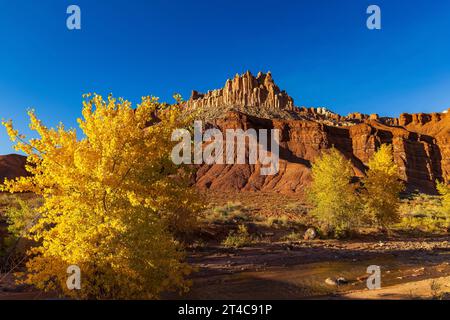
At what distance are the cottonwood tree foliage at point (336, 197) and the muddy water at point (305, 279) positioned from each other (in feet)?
22.2

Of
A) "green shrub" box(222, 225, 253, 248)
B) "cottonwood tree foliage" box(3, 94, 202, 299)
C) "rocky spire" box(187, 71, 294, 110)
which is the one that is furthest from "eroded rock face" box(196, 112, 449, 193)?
"cottonwood tree foliage" box(3, 94, 202, 299)

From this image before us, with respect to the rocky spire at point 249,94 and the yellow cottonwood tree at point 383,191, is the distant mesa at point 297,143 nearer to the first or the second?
the rocky spire at point 249,94

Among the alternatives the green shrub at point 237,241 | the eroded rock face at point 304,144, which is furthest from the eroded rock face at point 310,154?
the green shrub at point 237,241

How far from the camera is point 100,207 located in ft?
26.0

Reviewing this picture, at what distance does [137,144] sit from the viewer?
8.57m

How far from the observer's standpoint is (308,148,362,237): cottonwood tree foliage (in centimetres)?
2545

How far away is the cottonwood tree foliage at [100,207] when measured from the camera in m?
7.73


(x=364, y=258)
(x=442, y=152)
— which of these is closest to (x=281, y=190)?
(x=364, y=258)

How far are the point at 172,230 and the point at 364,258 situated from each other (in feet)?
36.0

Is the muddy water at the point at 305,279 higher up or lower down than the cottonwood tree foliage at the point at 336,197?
lower down

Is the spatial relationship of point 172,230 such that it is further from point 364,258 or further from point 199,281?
point 364,258

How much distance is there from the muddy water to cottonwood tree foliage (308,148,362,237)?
6.78 m

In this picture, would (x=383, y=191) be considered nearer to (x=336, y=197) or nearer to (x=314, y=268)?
(x=336, y=197)

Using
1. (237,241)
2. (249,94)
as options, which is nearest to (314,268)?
(237,241)
